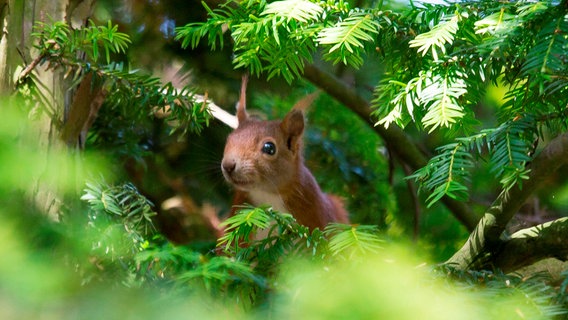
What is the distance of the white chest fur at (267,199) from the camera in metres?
2.11

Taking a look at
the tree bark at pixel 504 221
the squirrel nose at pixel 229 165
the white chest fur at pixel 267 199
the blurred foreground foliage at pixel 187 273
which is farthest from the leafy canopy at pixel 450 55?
the white chest fur at pixel 267 199

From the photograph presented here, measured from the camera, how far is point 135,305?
1.43 ft

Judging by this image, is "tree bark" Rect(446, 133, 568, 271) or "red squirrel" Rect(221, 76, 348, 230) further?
"red squirrel" Rect(221, 76, 348, 230)

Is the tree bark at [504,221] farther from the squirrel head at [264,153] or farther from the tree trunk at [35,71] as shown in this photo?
the squirrel head at [264,153]

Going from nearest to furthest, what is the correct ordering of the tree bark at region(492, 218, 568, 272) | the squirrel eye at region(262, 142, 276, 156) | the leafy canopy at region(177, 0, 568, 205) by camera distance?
the leafy canopy at region(177, 0, 568, 205), the tree bark at region(492, 218, 568, 272), the squirrel eye at region(262, 142, 276, 156)

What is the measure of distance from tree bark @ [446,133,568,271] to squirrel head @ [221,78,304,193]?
87cm

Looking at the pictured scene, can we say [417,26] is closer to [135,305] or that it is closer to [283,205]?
[135,305]

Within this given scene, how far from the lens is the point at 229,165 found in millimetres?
1961

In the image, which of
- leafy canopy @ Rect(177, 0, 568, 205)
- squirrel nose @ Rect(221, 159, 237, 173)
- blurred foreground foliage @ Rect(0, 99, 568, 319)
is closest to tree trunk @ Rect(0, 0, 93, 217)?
blurred foreground foliage @ Rect(0, 99, 568, 319)

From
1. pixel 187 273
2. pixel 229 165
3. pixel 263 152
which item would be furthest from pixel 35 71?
pixel 263 152

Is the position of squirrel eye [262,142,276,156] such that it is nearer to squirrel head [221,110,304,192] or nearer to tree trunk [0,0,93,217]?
squirrel head [221,110,304,192]

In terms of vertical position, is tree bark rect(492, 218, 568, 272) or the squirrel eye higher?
tree bark rect(492, 218, 568, 272)

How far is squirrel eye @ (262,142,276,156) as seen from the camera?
6.79ft

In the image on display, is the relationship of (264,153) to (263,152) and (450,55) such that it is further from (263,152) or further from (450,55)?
(450,55)
